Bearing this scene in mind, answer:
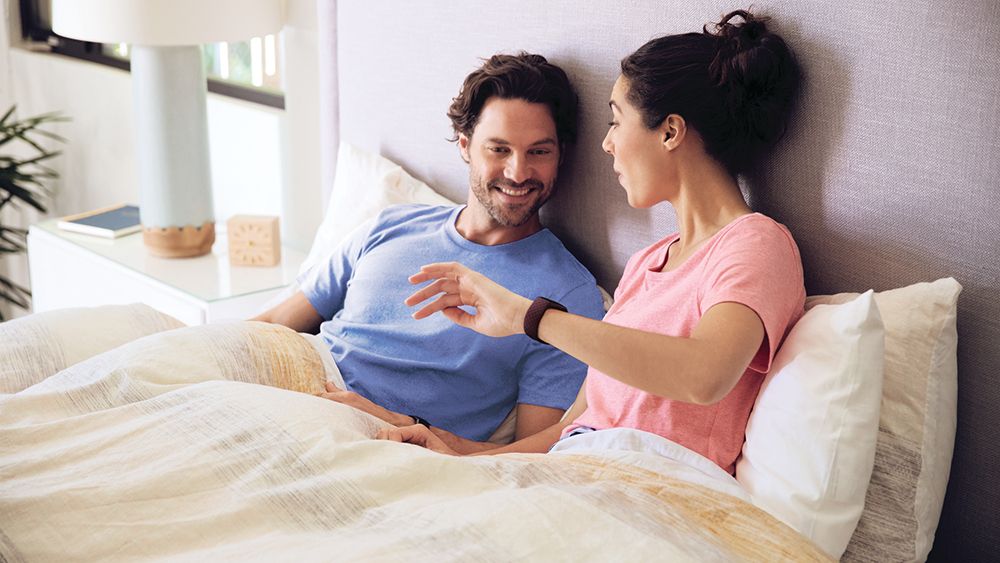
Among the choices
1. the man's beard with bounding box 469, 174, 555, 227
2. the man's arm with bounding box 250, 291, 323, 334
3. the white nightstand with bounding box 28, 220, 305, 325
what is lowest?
the white nightstand with bounding box 28, 220, 305, 325

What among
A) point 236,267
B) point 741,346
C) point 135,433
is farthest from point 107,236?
point 741,346

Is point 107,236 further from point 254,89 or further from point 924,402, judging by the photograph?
point 924,402

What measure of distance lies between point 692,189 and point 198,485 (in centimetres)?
81

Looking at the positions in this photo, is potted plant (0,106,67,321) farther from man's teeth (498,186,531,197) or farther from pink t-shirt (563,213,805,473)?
pink t-shirt (563,213,805,473)

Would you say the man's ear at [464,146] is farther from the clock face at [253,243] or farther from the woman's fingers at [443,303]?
the clock face at [253,243]

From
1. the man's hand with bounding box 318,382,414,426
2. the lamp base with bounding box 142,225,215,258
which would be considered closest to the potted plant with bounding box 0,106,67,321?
the lamp base with bounding box 142,225,215,258

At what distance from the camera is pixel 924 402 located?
1.29 m

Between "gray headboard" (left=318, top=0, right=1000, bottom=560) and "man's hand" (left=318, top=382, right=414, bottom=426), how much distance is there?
457mm

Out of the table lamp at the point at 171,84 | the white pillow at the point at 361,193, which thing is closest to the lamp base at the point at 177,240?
the table lamp at the point at 171,84

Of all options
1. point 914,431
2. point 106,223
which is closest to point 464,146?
point 914,431

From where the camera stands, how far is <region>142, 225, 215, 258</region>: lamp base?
105 inches

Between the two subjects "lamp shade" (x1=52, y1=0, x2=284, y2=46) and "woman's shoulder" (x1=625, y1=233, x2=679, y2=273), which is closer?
"woman's shoulder" (x1=625, y1=233, x2=679, y2=273)

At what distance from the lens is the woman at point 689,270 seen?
1304 mm

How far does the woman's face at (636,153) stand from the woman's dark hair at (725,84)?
0.02m
